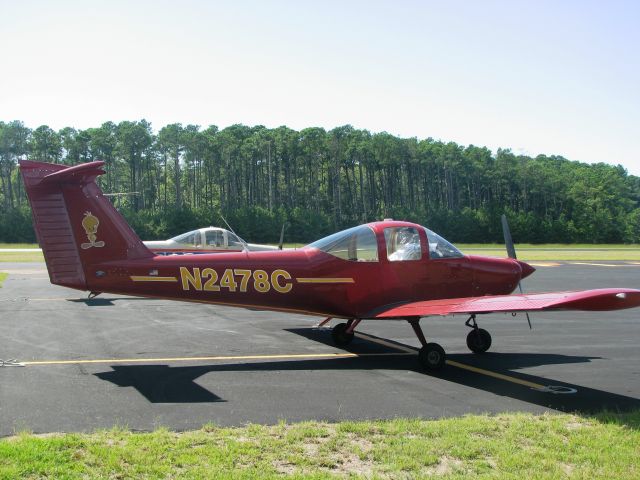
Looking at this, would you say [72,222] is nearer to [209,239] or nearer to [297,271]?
[297,271]

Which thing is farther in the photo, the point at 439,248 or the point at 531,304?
the point at 439,248

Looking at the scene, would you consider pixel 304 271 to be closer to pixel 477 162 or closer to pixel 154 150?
pixel 154 150

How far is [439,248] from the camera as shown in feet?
34.7

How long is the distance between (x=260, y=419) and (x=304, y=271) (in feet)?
12.4

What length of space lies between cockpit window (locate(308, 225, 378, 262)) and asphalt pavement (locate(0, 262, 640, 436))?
5.55 feet

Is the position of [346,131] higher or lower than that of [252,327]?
higher

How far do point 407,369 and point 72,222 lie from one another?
5.48 meters

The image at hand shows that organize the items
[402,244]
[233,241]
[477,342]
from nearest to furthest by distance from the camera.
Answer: [402,244], [477,342], [233,241]

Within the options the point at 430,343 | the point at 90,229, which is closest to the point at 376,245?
the point at 430,343

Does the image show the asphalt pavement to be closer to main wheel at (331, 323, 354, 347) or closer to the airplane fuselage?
main wheel at (331, 323, 354, 347)

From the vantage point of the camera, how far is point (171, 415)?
6.46 m

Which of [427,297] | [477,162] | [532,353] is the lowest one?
[532,353]

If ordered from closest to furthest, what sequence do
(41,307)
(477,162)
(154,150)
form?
(41,307)
(154,150)
(477,162)

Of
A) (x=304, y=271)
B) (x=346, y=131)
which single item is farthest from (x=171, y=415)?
(x=346, y=131)
